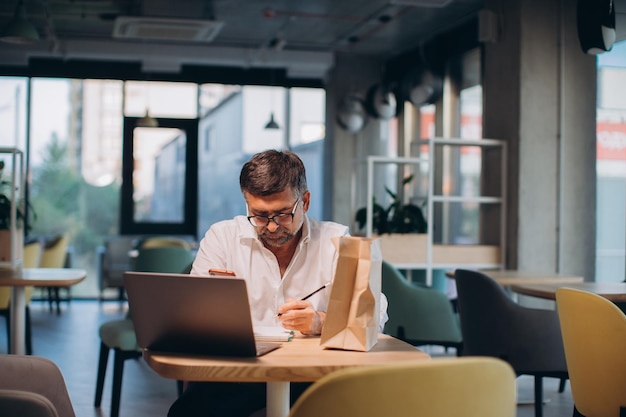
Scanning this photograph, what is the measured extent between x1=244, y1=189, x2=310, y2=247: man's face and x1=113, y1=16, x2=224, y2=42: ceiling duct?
222 inches

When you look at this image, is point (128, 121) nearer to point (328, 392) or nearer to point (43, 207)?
point (43, 207)

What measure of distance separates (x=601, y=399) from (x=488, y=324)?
142cm

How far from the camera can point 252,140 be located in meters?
11.8

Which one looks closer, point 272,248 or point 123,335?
point 272,248

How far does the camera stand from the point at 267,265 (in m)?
2.80

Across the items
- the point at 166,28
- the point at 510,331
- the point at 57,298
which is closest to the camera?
the point at 510,331

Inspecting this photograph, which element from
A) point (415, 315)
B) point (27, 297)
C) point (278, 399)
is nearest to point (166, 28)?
point (27, 297)

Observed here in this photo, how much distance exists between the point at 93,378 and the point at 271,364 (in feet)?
14.0

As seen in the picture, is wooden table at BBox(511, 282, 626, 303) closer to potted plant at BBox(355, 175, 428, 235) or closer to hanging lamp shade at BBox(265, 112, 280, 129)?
potted plant at BBox(355, 175, 428, 235)

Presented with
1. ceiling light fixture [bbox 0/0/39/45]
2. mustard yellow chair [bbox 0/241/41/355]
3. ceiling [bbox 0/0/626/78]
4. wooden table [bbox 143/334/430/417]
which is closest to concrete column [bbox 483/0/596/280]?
ceiling [bbox 0/0/626/78]

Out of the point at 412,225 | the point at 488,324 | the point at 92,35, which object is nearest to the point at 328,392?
the point at 488,324

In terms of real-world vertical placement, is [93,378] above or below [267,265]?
below

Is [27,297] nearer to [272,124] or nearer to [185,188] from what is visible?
[272,124]

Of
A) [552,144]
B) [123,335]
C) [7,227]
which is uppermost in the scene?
[552,144]
